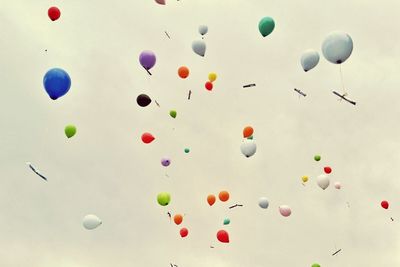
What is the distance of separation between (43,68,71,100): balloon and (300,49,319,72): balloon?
9443 millimetres

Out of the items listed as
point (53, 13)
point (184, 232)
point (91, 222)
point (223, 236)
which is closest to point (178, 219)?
point (184, 232)

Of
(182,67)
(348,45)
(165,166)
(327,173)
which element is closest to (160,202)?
(165,166)

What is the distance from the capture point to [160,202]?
2248 centimetres

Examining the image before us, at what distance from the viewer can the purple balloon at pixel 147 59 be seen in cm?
2078

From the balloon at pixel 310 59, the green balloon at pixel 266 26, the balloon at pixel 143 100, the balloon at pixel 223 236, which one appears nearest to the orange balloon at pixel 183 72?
the balloon at pixel 143 100

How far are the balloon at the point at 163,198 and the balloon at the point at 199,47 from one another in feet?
21.9

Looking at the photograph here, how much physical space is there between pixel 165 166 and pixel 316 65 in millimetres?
8958

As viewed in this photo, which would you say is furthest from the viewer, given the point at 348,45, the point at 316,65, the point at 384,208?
the point at 384,208

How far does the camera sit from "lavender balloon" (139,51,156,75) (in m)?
20.8

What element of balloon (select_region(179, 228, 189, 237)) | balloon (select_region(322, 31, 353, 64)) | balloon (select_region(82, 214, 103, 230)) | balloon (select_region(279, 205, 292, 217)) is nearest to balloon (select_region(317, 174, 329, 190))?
balloon (select_region(279, 205, 292, 217))

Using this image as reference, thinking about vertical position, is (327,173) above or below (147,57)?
below

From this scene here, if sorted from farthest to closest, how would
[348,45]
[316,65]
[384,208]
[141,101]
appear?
[384,208], [141,101], [316,65], [348,45]

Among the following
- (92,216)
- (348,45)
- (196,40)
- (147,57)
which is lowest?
(92,216)

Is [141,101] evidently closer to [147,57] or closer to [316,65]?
[147,57]
